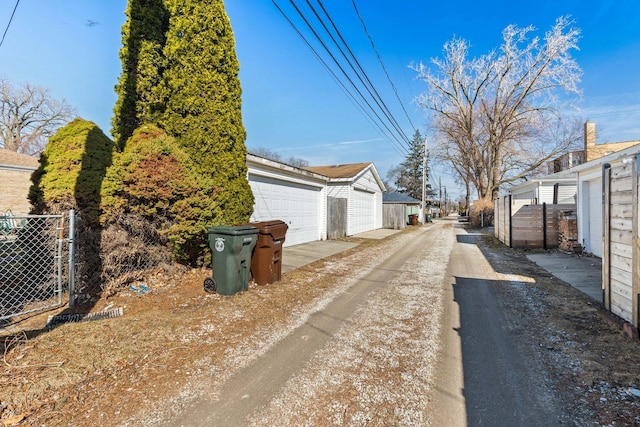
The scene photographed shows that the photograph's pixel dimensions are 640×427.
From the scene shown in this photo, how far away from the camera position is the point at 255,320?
4.02 meters

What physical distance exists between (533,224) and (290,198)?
8555 mm

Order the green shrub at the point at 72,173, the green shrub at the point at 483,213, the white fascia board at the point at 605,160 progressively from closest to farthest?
the green shrub at the point at 72,173 → the white fascia board at the point at 605,160 → the green shrub at the point at 483,213

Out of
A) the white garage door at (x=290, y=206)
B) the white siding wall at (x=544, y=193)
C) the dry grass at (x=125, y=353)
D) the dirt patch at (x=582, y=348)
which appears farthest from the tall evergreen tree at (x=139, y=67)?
the white siding wall at (x=544, y=193)

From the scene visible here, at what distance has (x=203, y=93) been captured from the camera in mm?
6242

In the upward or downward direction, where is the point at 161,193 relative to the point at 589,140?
downward

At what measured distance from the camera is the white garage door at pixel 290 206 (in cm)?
912

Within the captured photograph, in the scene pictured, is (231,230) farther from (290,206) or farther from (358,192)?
(358,192)

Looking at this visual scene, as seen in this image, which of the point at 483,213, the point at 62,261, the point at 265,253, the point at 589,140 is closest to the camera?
the point at 62,261

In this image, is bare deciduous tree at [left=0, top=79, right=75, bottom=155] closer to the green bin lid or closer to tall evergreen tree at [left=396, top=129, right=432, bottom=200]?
the green bin lid

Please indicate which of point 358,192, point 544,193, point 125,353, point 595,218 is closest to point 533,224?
point 595,218

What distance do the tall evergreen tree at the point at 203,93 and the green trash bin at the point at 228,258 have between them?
1.10 metres

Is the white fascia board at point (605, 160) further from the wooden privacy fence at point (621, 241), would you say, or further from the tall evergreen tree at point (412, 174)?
the tall evergreen tree at point (412, 174)

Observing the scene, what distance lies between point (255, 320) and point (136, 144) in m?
4.08

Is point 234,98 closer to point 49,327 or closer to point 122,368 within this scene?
point 49,327
